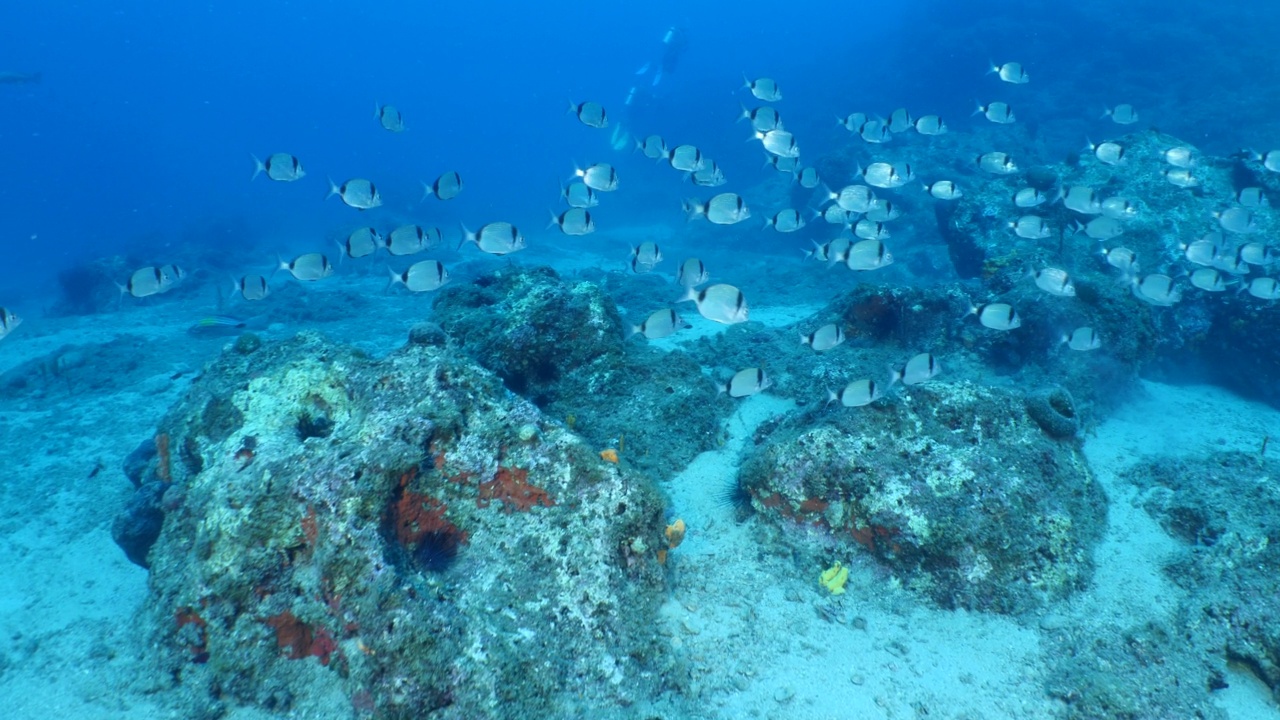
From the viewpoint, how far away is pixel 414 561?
12.7ft

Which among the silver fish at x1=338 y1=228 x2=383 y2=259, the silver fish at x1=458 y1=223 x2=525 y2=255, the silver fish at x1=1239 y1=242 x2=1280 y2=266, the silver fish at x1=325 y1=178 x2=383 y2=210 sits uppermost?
the silver fish at x1=325 y1=178 x2=383 y2=210

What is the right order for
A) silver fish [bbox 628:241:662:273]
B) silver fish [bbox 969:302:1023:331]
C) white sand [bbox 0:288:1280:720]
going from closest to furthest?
white sand [bbox 0:288:1280:720] → silver fish [bbox 969:302:1023:331] → silver fish [bbox 628:241:662:273]

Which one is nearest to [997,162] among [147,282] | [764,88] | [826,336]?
[764,88]

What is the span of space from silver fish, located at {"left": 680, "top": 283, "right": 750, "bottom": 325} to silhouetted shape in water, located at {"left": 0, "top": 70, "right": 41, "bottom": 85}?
1520 inches

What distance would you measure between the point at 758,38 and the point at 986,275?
249ft

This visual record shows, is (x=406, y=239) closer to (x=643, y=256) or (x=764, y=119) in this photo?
(x=643, y=256)

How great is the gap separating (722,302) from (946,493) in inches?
100

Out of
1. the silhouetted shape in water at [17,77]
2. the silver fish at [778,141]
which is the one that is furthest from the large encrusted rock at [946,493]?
the silhouetted shape in water at [17,77]

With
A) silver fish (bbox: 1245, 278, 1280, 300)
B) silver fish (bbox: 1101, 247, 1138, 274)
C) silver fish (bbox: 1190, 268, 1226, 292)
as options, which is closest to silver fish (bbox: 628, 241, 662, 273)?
silver fish (bbox: 1101, 247, 1138, 274)

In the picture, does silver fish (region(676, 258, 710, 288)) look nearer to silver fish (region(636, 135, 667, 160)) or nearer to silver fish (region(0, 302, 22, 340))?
silver fish (region(636, 135, 667, 160))

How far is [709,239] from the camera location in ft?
88.4

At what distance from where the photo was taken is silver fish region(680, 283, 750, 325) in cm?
565

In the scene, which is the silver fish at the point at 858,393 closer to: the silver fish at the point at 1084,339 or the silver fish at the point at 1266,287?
the silver fish at the point at 1084,339

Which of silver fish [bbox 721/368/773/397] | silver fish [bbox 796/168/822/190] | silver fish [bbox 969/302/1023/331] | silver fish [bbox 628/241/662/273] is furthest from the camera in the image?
silver fish [bbox 796/168/822/190]
